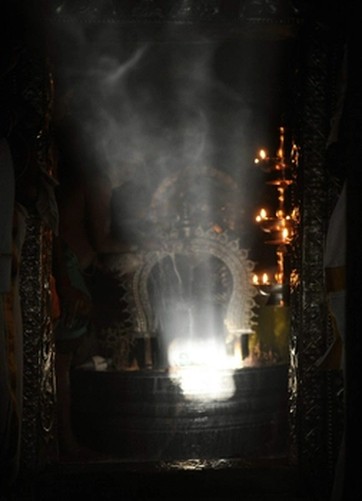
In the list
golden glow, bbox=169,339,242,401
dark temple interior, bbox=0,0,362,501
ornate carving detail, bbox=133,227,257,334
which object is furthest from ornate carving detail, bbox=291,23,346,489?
ornate carving detail, bbox=133,227,257,334

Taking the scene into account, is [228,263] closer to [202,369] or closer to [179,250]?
[179,250]

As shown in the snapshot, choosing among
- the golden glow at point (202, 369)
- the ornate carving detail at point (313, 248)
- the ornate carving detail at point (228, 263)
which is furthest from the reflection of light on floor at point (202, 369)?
the ornate carving detail at point (313, 248)

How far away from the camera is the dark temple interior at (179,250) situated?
15.5ft

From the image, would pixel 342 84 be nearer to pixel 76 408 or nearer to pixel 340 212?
pixel 340 212

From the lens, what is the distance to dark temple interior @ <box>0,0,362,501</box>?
471cm

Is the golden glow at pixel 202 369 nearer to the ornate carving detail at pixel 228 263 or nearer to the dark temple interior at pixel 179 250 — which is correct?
the dark temple interior at pixel 179 250

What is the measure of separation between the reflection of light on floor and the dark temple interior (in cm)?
2

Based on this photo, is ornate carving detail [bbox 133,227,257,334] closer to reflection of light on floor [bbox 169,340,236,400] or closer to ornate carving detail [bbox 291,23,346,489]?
reflection of light on floor [bbox 169,340,236,400]

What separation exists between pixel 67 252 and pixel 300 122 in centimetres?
325

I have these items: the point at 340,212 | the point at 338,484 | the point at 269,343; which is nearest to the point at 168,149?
the point at 269,343

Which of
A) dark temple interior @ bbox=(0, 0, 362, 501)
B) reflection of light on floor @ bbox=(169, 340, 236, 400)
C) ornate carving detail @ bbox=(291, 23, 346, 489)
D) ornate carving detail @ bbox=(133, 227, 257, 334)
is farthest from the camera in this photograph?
ornate carving detail @ bbox=(133, 227, 257, 334)

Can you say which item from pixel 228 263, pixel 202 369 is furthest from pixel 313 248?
pixel 228 263

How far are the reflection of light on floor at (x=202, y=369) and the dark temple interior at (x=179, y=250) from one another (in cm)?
2

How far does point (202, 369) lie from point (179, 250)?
1.58 meters
